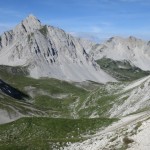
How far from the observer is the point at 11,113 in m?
189

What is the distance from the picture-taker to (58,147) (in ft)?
253

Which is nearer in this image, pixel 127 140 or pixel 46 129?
pixel 127 140

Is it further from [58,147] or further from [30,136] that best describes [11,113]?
[58,147]

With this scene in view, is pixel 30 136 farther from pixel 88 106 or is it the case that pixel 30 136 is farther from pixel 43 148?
pixel 88 106

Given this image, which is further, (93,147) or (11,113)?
(11,113)

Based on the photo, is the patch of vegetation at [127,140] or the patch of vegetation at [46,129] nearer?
the patch of vegetation at [127,140]

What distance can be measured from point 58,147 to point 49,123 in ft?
102

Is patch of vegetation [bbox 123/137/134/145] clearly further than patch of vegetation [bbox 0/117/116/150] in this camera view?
No

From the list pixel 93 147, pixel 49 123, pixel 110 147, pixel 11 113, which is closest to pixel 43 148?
pixel 93 147

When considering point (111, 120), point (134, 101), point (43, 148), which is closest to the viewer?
point (43, 148)

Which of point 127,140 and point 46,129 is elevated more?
point 46,129

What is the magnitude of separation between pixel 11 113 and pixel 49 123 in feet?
278

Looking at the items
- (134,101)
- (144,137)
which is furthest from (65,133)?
(134,101)

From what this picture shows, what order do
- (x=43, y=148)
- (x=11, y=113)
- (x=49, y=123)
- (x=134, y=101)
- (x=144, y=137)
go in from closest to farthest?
(x=144, y=137), (x=43, y=148), (x=49, y=123), (x=134, y=101), (x=11, y=113)
